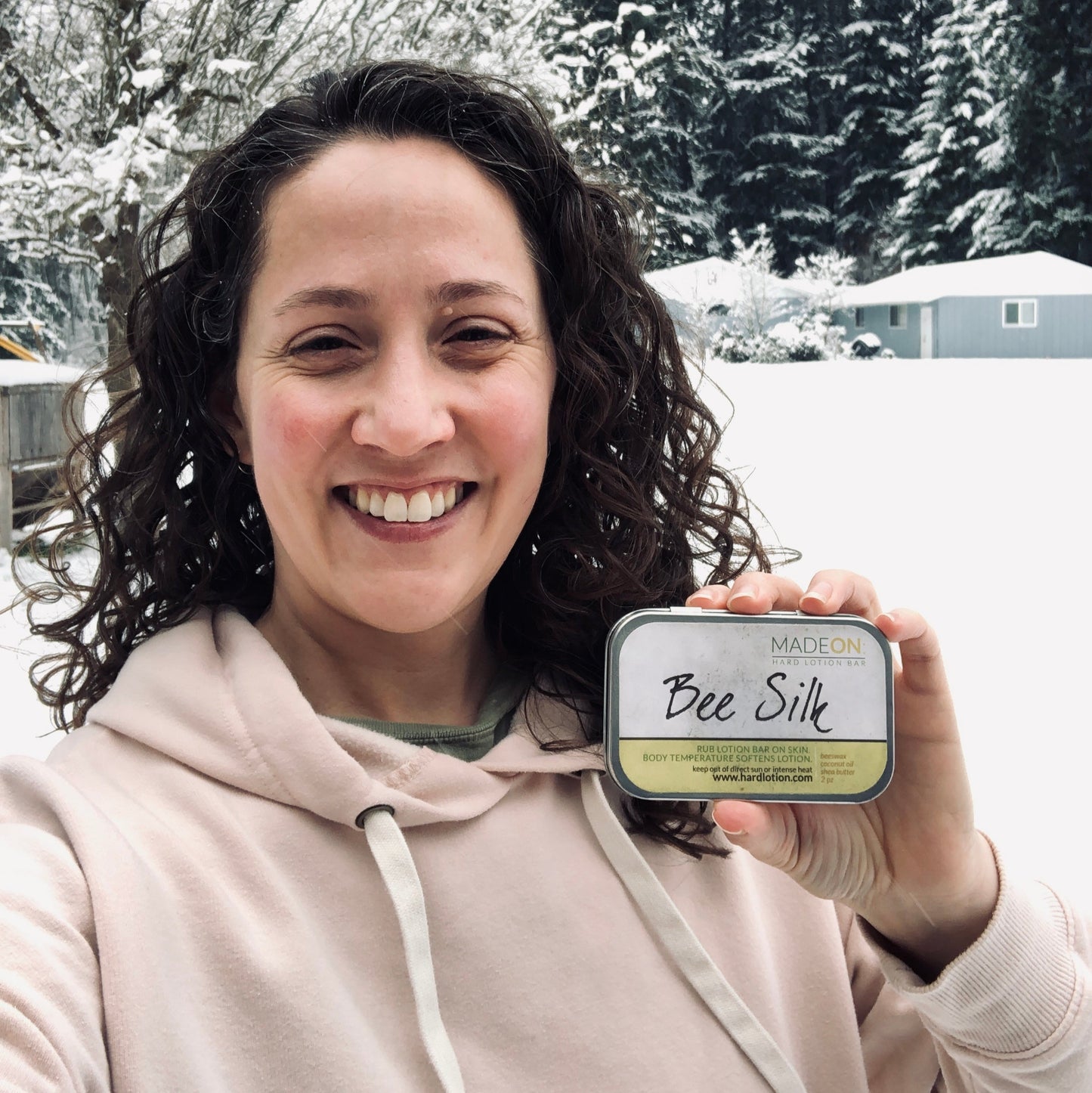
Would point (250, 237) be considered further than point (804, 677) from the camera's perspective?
Yes

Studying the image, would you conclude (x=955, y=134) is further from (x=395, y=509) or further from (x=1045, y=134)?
(x=395, y=509)

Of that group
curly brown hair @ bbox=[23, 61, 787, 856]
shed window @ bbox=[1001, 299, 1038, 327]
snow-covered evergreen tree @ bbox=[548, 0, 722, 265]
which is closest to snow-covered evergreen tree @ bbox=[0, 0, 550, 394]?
snow-covered evergreen tree @ bbox=[548, 0, 722, 265]

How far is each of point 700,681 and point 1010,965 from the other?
283mm

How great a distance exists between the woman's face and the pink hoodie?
0.38 feet

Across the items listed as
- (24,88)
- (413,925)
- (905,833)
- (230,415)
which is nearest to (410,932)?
(413,925)

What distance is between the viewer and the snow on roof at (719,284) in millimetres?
14273

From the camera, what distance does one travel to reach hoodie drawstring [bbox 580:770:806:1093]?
797 mm

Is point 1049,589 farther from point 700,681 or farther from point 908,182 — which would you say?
point 908,182

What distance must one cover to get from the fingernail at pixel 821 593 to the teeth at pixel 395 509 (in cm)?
27

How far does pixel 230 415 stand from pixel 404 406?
250mm

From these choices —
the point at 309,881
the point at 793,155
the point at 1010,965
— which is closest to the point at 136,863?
the point at 309,881

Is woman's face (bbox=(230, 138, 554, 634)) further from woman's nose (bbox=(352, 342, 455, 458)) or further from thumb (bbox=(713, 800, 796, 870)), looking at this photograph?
thumb (bbox=(713, 800, 796, 870))

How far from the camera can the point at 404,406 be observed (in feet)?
2.44

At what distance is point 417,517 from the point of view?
78 cm
